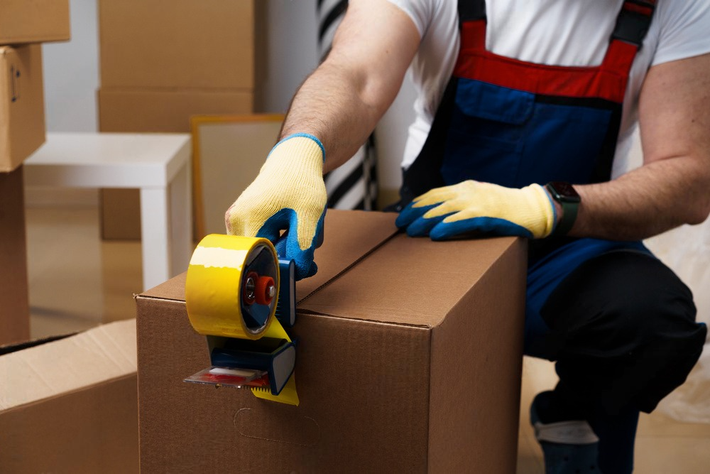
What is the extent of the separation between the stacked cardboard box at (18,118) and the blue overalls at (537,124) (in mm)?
777

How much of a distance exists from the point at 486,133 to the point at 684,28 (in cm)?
35

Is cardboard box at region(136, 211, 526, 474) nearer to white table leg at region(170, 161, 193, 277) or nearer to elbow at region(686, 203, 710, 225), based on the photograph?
elbow at region(686, 203, 710, 225)

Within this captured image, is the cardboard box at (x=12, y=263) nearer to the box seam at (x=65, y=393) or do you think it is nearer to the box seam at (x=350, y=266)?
the box seam at (x=65, y=393)

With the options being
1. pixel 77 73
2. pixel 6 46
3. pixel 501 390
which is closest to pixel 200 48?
pixel 77 73

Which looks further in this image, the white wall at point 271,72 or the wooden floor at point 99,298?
the white wall at point 271,72

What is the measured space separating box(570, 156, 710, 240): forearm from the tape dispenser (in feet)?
1.89

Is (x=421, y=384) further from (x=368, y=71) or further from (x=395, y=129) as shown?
(x=395, y=129)

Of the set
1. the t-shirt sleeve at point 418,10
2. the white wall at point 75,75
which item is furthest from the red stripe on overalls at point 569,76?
the white wall at point 75,75

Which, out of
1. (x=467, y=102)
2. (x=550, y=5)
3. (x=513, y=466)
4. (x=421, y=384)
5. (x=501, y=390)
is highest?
(x=550, y=5)

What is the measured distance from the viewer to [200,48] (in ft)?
9.72

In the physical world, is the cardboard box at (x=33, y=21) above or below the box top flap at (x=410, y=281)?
above

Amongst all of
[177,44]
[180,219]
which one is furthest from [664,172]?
[177,44]

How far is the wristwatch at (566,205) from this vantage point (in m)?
1.11

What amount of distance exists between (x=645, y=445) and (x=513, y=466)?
0.60 m
